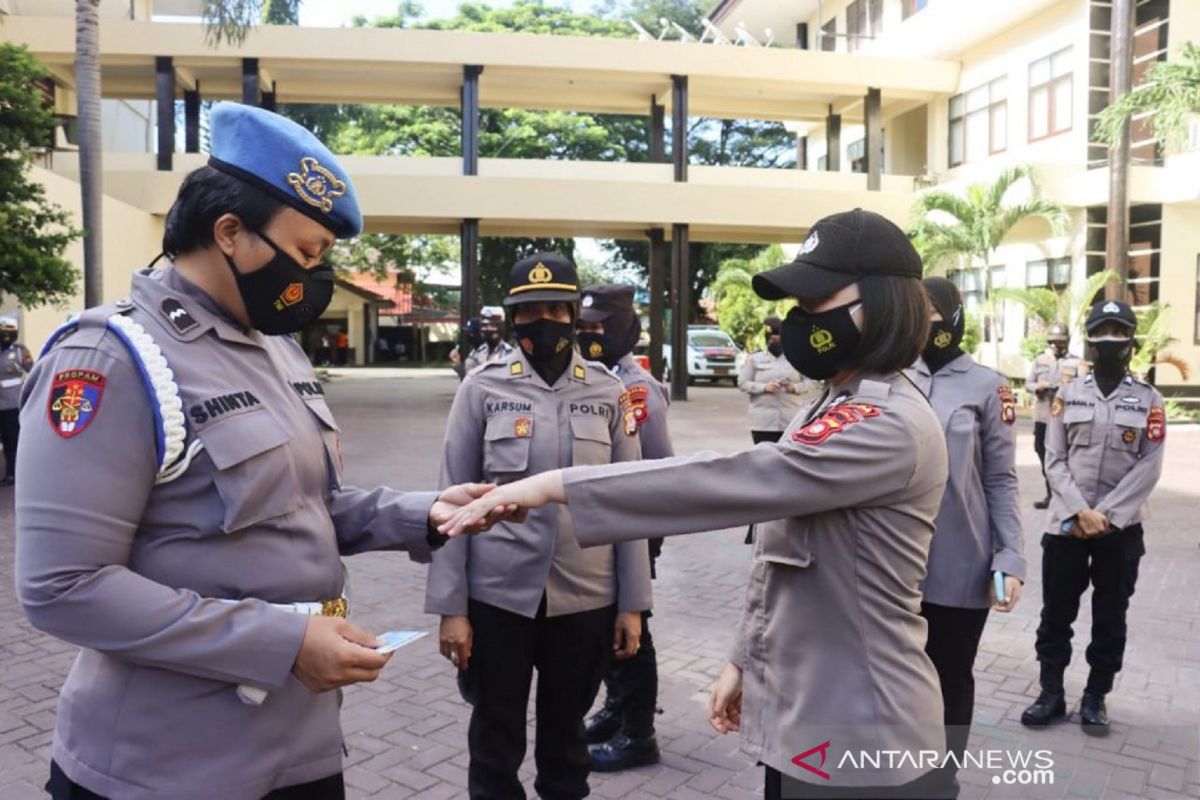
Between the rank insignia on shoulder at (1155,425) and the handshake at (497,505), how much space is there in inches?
150

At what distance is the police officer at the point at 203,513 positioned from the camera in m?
1.57

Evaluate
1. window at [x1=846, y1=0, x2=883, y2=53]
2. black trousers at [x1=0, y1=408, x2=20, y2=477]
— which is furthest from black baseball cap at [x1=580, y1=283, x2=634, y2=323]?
window at [x1=846, y1=0, x2=883, y2=53]

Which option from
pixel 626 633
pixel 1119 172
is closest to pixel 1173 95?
pixel 1119 172

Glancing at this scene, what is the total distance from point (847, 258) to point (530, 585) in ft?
5.11

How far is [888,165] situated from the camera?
2730 centimetres

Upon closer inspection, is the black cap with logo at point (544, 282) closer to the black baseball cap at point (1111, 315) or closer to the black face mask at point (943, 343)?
the black face mask at point (943, 343)

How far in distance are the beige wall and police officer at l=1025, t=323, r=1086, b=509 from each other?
10498mm

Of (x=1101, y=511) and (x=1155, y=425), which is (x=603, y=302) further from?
(x=1155, y=425)

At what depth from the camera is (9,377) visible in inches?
427

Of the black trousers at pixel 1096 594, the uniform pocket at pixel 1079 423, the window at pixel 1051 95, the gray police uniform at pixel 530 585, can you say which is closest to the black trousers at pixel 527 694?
the gray police uniform at pixel 530 585

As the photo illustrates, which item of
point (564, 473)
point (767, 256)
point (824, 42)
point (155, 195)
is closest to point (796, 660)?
point (564, 473)

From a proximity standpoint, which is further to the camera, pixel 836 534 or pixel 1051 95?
pixel 1051 95

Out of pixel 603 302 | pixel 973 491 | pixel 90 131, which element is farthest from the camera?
pixel 90 131

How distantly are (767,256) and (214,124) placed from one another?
26873mm
